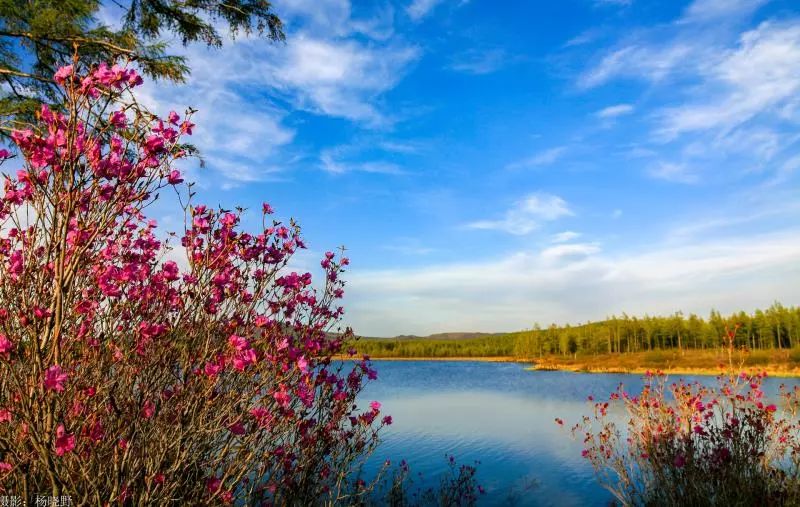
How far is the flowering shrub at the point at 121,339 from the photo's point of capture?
7.89 feet

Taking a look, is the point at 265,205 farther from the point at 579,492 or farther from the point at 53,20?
the point at 579,492

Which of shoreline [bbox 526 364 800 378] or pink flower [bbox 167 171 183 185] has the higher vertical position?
pink flower [bbox 167 171 183 185]

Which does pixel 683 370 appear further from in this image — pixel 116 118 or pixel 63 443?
pixel 116 118

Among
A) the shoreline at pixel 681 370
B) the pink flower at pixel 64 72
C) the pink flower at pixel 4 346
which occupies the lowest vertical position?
the shoreline at pixel 681 370

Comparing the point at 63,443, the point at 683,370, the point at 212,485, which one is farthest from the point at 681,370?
the point at 63,443

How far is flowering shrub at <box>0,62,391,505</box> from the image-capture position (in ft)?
7.89

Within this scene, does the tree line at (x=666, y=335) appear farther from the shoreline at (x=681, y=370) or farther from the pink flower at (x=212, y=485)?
the pink flower at (x=212, y=485)

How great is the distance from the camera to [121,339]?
3.13 m

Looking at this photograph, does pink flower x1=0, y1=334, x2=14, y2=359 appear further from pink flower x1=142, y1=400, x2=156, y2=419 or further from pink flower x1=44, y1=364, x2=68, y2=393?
pink flower x1=142, y1=400, x2=156, y2=419

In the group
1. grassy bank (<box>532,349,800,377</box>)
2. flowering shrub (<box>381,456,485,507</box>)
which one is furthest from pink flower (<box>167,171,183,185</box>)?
grassy bank (<box>532,349,800,377</box>)

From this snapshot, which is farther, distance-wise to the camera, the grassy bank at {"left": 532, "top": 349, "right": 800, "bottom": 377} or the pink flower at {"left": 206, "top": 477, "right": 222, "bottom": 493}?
the grassy bank at {"left": 532, "top": 349, "right": 800, "bottom": 377}

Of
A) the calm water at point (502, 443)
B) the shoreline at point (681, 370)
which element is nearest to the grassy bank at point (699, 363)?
the shoreline at point (681, 370)

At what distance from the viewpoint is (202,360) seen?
3.05 metres

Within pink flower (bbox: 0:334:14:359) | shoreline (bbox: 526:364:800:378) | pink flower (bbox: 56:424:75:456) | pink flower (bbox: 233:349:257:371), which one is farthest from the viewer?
→ shoreline (bbox: 526:364:800:378)
